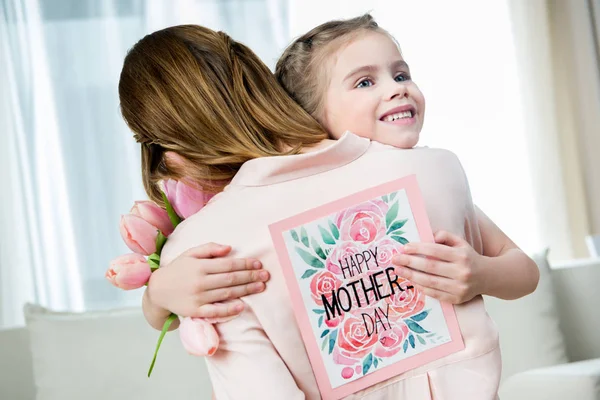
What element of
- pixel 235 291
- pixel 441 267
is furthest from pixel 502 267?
pixel 235 291

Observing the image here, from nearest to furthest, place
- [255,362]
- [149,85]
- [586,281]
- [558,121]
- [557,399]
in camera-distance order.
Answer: [255,362], [149,85], [557,399], [586,281], [558,121]

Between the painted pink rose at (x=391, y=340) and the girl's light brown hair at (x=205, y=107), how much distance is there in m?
0.26

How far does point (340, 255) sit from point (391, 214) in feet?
0.27

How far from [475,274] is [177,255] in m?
0.39

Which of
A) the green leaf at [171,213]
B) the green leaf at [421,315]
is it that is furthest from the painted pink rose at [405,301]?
the green leaf at [171,213]

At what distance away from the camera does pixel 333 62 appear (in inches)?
41.4

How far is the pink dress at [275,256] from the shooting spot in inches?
36.2

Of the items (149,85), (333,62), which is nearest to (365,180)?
(333,62)

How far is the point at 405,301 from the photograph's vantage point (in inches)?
37.9

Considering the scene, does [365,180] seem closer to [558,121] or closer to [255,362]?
[255,362]

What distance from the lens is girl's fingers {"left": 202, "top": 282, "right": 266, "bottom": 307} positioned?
920mm

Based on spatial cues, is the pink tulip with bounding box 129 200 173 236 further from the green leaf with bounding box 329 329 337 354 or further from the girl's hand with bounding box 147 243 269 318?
the green leaf with bounding box 329 329 337 354

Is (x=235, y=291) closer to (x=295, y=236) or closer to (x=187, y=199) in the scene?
(x=295, y=236)

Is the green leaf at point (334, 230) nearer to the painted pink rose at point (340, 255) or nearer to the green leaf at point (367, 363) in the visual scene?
the painted pink rose at point (340, 255)
